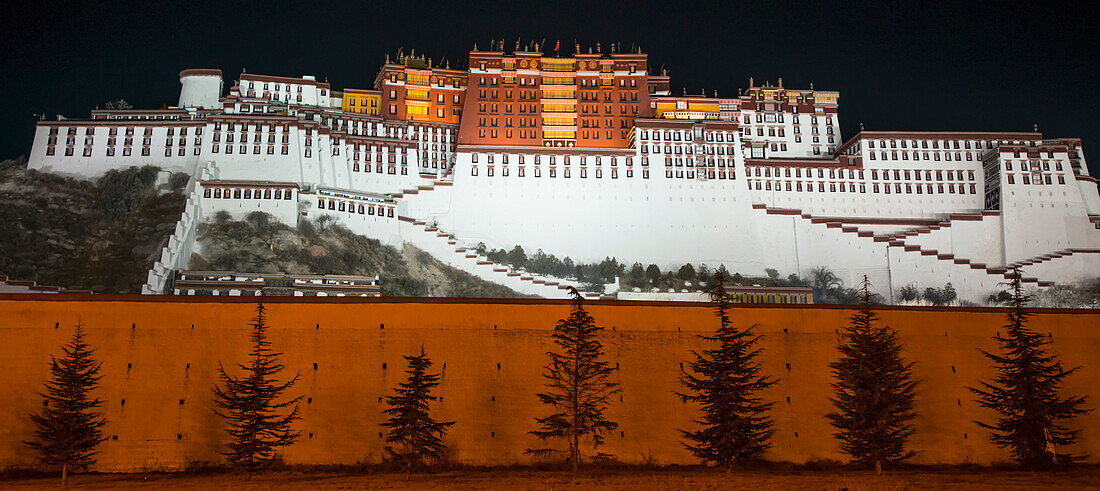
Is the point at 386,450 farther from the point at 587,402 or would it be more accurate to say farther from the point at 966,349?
the point at 966,349

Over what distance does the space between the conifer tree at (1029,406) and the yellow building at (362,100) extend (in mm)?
74751

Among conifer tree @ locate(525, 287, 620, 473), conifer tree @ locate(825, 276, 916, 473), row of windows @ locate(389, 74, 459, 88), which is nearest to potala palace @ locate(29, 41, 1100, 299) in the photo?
row of windows @ locate(389, 74, 459, 88)

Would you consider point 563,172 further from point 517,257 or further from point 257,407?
point 257,407

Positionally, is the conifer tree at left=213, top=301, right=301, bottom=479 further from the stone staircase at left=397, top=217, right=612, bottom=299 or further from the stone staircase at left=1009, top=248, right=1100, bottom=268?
the stone staircase at left=1009, top=248, right=1100, bottom=268

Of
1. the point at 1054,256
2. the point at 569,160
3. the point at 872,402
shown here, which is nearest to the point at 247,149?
the point at 569,160

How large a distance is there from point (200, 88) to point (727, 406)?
78000mm

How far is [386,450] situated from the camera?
23.6 metres

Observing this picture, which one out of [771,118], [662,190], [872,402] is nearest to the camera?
[872,402]

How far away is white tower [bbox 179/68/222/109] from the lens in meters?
87.0

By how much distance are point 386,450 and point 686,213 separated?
5680 cm

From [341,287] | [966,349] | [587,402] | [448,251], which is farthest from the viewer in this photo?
[448,251]

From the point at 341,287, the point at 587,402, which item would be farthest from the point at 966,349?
the point at 341,287

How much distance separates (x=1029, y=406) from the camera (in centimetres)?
2403

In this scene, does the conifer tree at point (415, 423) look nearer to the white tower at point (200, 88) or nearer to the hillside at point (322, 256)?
the hillside at point (322, 256)
